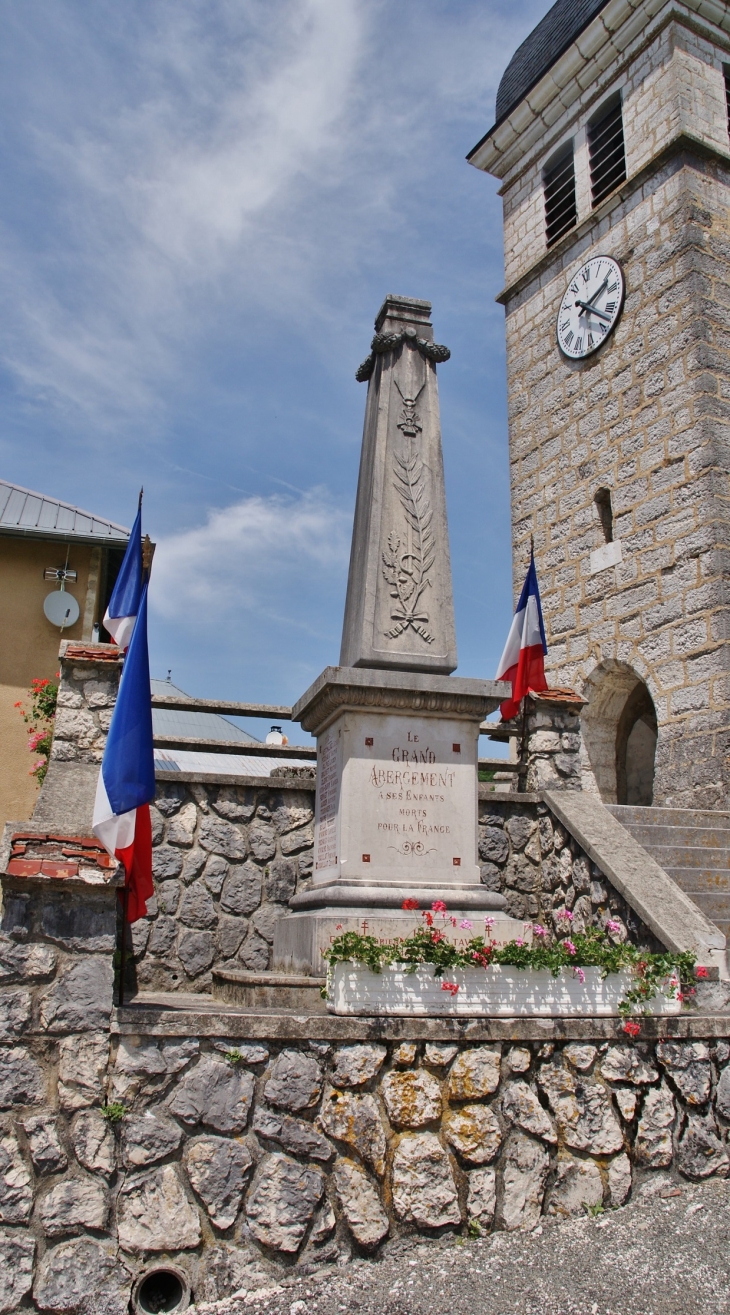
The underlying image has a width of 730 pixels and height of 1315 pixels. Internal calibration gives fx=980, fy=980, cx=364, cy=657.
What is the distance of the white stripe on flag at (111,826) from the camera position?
4.33 metres

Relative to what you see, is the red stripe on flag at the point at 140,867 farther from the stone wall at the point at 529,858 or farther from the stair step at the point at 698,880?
the stair step at the point at 698,880

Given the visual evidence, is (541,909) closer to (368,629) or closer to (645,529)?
(368,629)

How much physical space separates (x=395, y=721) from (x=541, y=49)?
47.2ft

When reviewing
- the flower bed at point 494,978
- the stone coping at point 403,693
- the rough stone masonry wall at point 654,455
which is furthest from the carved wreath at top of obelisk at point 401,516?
the rough stone masonry wall at point 654,455

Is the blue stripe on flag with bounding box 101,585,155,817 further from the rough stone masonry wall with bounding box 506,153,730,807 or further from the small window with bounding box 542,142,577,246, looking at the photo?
the small window with bounding box 542,142,577,246

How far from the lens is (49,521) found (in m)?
13.1

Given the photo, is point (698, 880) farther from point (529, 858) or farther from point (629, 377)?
point (629, 377)

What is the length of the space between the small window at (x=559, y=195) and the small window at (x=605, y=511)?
14.9 ft

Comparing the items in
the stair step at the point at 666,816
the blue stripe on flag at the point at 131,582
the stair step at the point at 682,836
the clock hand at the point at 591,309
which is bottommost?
the stair step at the point at 682,836

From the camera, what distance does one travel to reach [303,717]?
6414 mm

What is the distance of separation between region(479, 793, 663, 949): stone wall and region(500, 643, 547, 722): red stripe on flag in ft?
3.48

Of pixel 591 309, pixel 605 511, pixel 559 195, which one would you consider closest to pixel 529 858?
pixel 605 511

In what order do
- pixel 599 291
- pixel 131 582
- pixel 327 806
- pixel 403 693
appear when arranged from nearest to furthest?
pixel 131 582 < pixel 403 693 < pixel 327 806 < pixel 599 291

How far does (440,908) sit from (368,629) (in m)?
1.90
